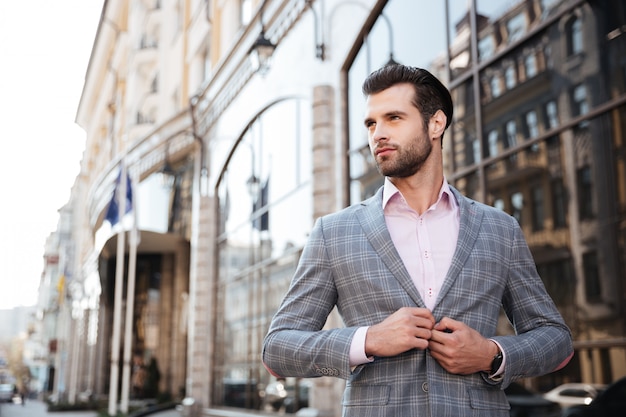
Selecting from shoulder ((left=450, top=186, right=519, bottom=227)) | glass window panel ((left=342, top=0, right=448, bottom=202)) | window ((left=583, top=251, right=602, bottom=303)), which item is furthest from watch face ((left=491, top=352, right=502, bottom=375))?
glass window panel ((left=342, top=0, right=448, bottom=202))

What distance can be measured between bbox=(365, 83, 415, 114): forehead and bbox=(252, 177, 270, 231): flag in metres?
13.2

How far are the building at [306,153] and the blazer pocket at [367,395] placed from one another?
4.89 metres

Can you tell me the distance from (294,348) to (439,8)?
27.2 feet

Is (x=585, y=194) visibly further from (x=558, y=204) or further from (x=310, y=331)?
(x=310, y=331)

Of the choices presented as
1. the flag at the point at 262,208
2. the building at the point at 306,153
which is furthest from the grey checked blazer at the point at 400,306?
the flag at the point at 262,208

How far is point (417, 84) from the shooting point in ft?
7.33

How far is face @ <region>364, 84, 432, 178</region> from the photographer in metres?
2.19

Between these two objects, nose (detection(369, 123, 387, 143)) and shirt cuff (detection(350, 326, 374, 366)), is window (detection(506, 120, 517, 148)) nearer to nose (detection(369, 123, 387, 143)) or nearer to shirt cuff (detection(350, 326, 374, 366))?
nose (detection(369, 123, 387, 143))

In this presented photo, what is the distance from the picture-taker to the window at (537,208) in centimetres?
734

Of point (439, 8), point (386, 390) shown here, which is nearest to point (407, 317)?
point (386, 390)

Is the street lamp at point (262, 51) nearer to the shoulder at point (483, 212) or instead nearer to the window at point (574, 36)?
the window at point (574, 36)

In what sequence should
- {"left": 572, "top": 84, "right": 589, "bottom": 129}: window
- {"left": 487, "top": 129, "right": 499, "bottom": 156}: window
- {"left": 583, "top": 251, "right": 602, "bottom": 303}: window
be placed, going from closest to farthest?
{"left": 583, "top": 251, "right": 602, "bottom": 303}: window → {"left": 572, "top": 84, "right": 589, "bottom": 129}: window → {"left": 487, "top": 129, "right": 499, "bottom": 156}: window

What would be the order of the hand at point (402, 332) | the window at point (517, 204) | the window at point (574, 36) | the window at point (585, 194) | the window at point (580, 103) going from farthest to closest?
the window at point (517, 204) < the window at point (574, 36) < the window at point (580, 103) < the window at point (585, 194) < the hand at point (402, 332)

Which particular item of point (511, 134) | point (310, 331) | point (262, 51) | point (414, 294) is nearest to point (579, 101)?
point (511, 134)
